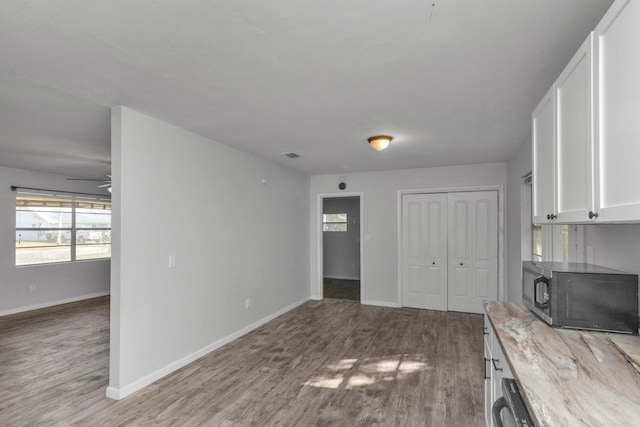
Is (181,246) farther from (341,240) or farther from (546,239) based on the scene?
(341,240)

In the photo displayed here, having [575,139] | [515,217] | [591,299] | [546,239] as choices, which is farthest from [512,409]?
[515,217]

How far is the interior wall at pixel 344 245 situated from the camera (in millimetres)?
8781

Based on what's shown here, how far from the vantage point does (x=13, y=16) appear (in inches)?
61.1

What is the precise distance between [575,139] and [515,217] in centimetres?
323

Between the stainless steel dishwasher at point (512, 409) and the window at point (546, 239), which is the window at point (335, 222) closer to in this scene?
the window at point (546, 239)

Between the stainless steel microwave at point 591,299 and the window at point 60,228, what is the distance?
753cm

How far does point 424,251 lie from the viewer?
18.4ft

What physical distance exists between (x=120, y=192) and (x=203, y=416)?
189 centimetres

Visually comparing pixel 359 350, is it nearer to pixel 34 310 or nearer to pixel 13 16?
pixel 13 16

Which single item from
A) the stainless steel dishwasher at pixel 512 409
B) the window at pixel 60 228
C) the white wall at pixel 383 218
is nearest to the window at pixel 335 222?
the white wall at pixel 383 218

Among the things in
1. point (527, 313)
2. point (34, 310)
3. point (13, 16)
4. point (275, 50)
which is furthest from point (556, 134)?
point (34, 310)

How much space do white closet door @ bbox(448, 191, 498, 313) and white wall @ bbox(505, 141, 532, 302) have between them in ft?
0.96

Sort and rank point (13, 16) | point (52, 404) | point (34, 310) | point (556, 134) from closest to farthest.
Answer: point (13, 16), point (556, 134), point (52, 404), point (34, 310)

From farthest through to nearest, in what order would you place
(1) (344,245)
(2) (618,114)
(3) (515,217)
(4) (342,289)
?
(1) (344,245) → (4) (342,289) → (3) (515,217) → (2) (618,114)
